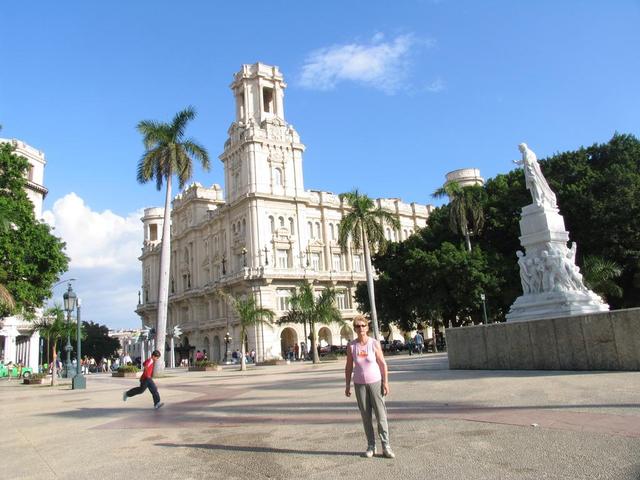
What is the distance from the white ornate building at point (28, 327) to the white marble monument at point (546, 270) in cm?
4766

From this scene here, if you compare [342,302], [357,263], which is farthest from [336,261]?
[342,302]

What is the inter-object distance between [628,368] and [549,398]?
432 centimetres

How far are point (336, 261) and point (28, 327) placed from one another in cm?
3536

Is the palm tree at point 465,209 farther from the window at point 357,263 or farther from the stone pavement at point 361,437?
the stone pavement at point 361,437

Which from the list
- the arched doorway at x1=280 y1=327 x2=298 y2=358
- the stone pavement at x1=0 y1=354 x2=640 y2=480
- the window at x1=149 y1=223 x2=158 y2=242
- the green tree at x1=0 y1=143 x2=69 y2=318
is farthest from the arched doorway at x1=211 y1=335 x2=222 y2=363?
the stone pavement at x1=0 y1=354 x2=640 y2=480

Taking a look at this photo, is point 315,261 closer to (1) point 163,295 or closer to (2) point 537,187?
(1) point 163,295

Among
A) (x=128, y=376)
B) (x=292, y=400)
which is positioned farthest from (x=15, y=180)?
(x=292, y=400)

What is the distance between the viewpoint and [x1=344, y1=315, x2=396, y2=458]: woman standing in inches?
245

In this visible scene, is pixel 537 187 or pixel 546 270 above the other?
pixel 537 187

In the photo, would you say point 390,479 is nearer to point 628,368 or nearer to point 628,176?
point 628,368

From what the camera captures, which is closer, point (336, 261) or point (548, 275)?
point (548, 275)

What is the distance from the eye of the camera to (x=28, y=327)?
53625 millimetres

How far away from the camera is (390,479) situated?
17.4 feet

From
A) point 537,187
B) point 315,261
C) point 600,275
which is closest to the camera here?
point 537,187
